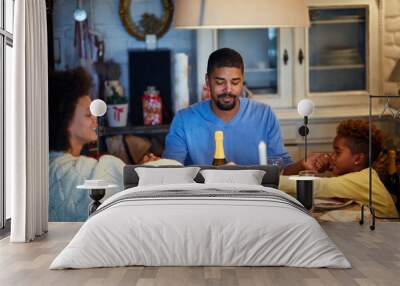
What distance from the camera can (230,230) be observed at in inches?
213

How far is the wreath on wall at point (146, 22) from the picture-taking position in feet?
27.0

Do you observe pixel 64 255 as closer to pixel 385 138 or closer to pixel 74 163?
pixel 74 163

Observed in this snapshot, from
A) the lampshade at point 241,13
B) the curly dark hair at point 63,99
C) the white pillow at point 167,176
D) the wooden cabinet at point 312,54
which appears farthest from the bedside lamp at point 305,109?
the lampshade at point 241,13

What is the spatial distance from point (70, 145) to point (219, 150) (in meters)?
1.65

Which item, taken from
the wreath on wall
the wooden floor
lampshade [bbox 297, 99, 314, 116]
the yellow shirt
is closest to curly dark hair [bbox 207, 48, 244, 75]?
the wreath on wall

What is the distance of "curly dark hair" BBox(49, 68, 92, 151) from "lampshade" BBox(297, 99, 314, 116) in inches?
90.6

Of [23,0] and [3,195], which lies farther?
[3,195]

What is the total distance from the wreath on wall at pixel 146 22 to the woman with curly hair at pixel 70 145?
0.71m

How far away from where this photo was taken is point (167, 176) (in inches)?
295

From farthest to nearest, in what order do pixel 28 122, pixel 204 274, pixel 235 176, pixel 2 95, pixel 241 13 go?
pixel 235 176 < pixel 2 95 < pixel 28 122 < pixel 204 274 < pixel 241 13

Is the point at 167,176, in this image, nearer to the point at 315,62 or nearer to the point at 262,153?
the point at 262,153

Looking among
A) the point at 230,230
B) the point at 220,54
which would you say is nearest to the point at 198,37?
the point at 220,54

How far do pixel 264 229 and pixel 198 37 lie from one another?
Result: 335cm

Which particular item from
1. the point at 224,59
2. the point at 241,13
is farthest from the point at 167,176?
the point at 241,13
